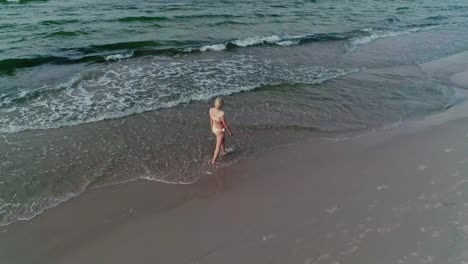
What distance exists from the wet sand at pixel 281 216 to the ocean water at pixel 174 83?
2.53 feet

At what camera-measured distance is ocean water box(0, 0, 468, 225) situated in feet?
32.7

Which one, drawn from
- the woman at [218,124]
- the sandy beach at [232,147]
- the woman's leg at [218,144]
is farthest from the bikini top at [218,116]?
the sandy beach at [232,147]

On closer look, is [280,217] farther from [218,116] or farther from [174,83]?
[174,83]

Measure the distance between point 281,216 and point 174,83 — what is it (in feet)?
28.6

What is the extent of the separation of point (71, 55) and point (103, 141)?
340 inches

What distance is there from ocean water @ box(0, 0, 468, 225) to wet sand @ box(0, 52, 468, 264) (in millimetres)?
773

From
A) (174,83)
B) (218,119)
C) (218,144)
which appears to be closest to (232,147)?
(218,144)

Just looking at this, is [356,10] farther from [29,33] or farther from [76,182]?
[76,182]

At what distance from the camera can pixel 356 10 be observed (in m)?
29.6

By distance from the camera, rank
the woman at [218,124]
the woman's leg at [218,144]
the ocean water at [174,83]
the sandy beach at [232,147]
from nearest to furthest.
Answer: the sandy beach at [232,147] → the woman at [218,124] → the woman's leg at [218,144] → the ocean water at [174,83]

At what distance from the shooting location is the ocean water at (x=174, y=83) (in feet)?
32.7

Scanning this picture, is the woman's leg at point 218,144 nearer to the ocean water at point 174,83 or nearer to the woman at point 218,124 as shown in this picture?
the woman at point 218,124

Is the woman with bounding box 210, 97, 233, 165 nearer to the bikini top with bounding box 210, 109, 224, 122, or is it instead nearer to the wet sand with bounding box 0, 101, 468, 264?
the bikini top with bounding box 210, 109, 224, 122

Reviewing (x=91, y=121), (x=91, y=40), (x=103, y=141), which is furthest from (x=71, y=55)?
(x=103, y=141)
